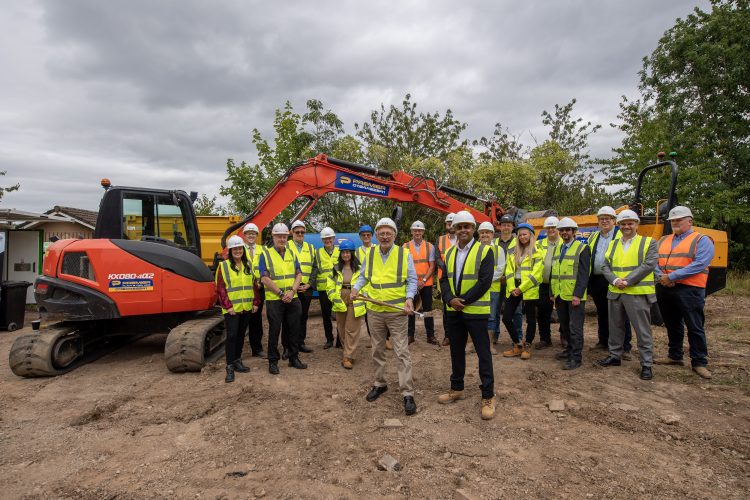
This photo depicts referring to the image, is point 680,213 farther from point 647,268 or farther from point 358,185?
point 358,185

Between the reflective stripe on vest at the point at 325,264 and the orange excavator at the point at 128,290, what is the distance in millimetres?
1559

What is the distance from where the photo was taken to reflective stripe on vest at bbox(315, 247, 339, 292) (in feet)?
20.8

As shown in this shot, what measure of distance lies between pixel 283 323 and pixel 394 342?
198 cm

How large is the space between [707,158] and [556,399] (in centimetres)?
1472

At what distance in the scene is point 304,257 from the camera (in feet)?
19.9

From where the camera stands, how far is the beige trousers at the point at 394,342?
14.1ft

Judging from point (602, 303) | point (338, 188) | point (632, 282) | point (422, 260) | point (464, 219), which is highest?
point (338, 188)

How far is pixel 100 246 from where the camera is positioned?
5449 mm

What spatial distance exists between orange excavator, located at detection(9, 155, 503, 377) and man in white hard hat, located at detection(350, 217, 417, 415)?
2.47 m

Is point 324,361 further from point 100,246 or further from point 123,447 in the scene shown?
point 100,246

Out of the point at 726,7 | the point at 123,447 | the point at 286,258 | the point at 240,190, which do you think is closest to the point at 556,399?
the point at 286,258

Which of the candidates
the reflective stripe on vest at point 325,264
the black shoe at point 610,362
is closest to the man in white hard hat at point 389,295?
the reflective stripe on vest at point 325,264

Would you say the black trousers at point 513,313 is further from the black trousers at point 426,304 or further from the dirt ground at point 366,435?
the black trousers at point 426,304

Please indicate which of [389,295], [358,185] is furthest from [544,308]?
[358,185]
